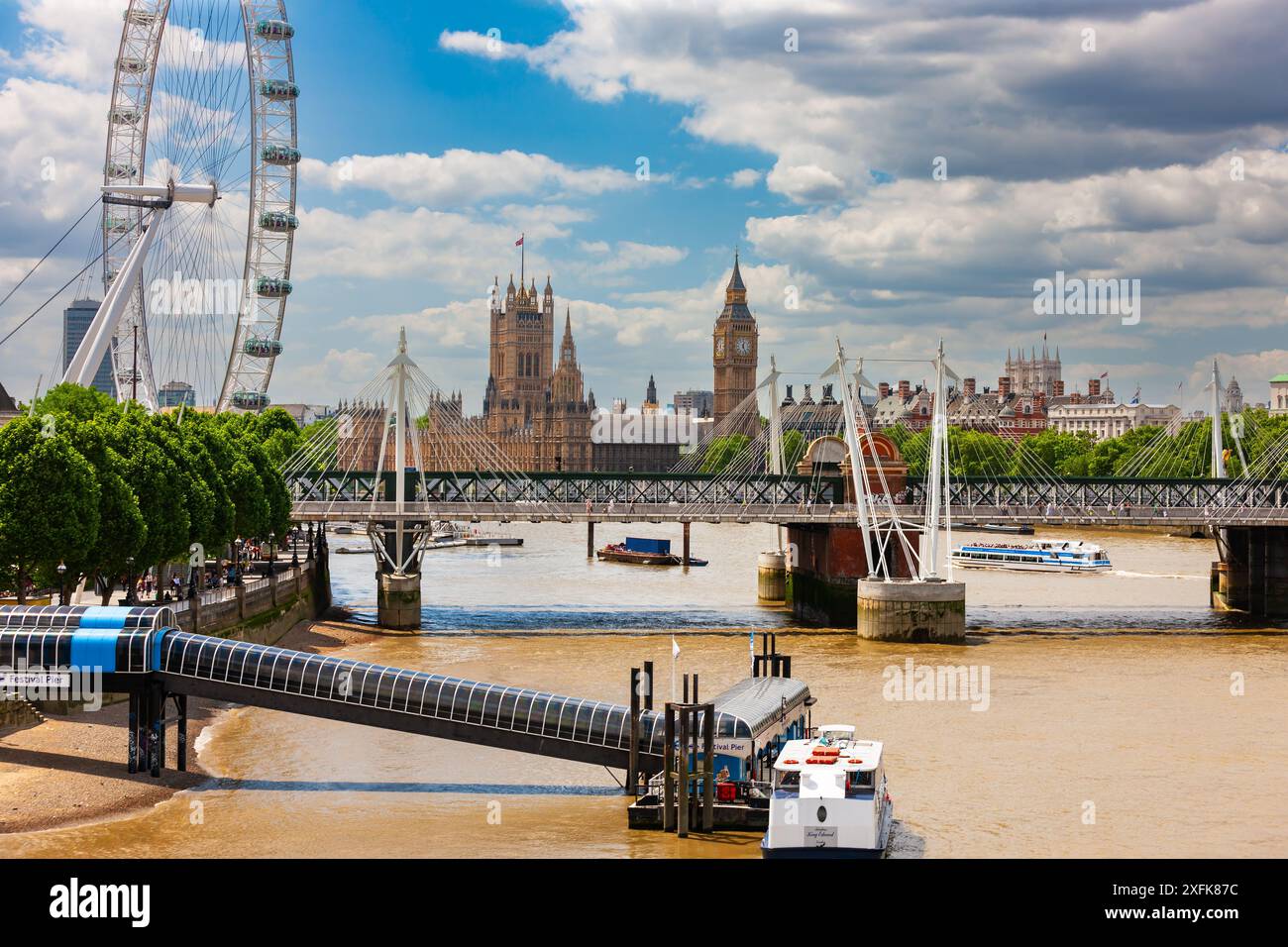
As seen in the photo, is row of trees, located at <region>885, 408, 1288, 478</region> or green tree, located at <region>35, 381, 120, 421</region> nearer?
green tree, located at <region>35, 381, 120, 421</region>

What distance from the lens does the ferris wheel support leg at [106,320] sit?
58.0 meters

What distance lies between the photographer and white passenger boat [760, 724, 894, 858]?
84.2ft

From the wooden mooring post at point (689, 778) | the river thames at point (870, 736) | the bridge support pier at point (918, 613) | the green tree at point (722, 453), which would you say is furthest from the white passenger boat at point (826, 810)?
the green tree at point (722, 453)

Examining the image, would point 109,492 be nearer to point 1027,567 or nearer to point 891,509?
point 891,509

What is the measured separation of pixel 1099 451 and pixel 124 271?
104 m

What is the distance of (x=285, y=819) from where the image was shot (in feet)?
95.5

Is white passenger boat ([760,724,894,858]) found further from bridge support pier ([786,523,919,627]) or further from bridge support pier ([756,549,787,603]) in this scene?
bridge support pier ([756,549,787,603])

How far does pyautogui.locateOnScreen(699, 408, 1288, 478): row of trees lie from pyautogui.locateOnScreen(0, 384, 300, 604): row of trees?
196ft

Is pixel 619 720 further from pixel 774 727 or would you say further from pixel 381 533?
pixel 381 533

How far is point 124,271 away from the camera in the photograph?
60.2 m

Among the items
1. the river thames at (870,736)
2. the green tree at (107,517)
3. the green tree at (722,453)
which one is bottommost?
the river thames at (870,736)

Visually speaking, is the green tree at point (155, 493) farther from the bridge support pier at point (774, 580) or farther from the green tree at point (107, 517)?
the bridge support pier at point (774, 580)

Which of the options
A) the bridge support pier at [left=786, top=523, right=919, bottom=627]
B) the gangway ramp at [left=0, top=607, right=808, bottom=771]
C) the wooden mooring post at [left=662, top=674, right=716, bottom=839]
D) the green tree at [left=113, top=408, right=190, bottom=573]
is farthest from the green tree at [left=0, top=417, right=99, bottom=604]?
the bridge support pier at [left=786, top=523, right=919, bottom=627]

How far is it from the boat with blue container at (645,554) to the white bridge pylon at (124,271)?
4051 centimetres
